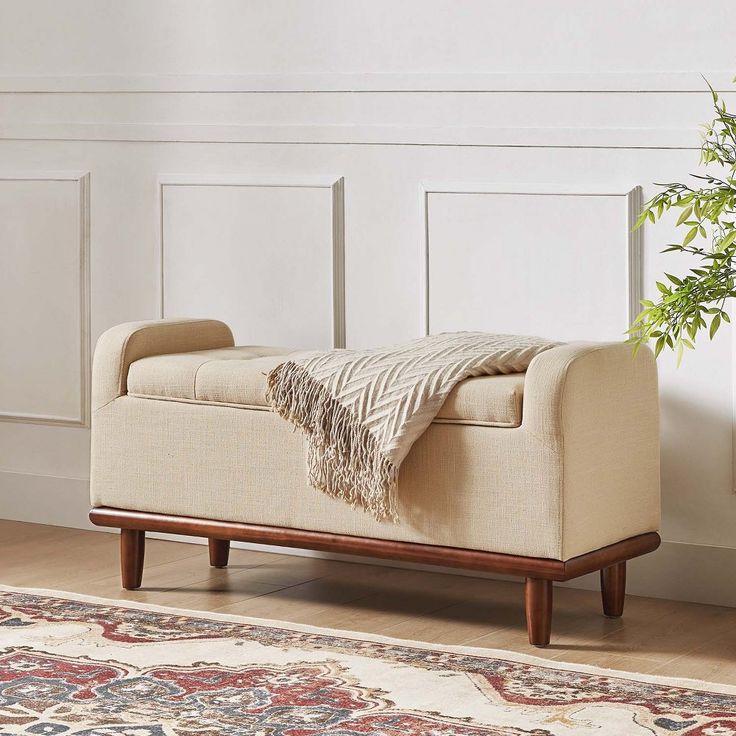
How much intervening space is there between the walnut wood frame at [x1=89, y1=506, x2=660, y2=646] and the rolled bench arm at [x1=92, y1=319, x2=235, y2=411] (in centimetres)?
28

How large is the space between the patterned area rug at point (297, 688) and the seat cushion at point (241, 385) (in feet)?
1.51

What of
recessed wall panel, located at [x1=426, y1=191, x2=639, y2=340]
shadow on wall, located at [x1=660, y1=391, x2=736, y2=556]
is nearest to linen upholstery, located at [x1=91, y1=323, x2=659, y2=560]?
shadow on wall, located at [x1=660, y1=391, x2=736, y2=556]

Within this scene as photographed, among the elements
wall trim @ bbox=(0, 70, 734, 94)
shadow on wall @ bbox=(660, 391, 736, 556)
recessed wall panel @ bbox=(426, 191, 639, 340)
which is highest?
wall trim @ bbox=(0, 70, 734, 94)

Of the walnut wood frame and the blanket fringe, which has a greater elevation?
the blanket fringe

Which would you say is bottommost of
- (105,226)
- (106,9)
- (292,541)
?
(292,541)

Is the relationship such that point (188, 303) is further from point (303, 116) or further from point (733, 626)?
point (733, 626)

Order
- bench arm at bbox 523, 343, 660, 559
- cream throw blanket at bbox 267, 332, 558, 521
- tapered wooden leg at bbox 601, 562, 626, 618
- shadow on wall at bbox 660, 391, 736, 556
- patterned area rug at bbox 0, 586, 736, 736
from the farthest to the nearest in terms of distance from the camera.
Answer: shadow on wall at bbox 660, 391, 736, 556, tapered wooden leg at bbox 601, 562, 626, 618, cream throw blanket at bbox 267, 332, 558, 521, bench arm at bbox 523, 343, 660, 559, patterned area rug at bbox 0, 586, 736, 736

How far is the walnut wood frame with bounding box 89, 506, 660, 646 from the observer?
2.79 metres

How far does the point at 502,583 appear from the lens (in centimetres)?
338

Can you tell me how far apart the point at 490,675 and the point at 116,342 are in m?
1.23

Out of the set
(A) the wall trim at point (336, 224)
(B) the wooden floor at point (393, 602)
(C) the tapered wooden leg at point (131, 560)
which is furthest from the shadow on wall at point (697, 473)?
(C) the tapered wooden leg at point (131, 560)

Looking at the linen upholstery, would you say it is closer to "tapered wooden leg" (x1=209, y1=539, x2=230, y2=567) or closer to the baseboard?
the baseboard

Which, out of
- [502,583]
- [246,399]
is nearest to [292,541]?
[246,399]

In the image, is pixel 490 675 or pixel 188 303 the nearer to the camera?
pixel 490 675
